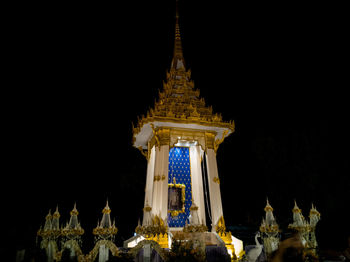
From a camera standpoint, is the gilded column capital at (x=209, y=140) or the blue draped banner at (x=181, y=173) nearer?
the blue draped banner at (x=181, y=173)

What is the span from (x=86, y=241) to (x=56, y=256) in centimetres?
938

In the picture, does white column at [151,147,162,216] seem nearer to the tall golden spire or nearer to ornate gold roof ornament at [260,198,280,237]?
ornate gold roof ornament at [260,198,280,237]

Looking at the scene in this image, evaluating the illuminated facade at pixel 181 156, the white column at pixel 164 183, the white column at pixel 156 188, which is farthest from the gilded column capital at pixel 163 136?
the white column at pixel 156 188

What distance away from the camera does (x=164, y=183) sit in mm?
10312

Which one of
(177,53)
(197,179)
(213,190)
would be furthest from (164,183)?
(177,53)

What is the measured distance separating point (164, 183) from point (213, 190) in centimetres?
208

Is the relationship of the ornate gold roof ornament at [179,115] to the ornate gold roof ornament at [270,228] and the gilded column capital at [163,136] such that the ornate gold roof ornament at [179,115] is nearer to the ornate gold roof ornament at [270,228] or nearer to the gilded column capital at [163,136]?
the gilded column capital at [163,136]

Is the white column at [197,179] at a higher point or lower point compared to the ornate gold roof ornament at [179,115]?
lower

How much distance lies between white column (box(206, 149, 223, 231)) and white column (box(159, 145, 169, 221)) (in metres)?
1.88

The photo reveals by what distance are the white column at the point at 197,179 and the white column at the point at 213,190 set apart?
1.65 feet

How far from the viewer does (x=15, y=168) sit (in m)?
12.6

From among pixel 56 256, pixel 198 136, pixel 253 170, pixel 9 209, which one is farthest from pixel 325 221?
pixel 253 170

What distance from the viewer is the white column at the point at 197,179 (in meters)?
11.0

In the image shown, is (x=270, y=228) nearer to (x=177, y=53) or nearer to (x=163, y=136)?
(x=163, y=136)
